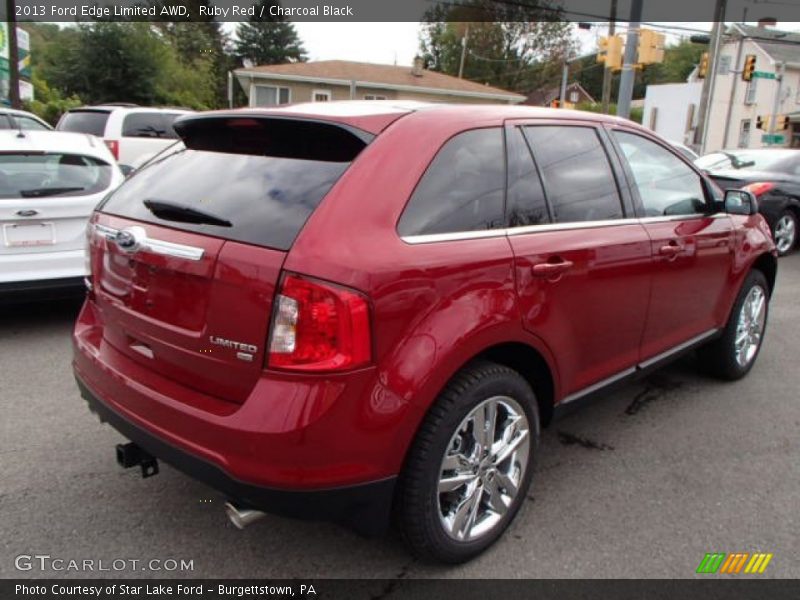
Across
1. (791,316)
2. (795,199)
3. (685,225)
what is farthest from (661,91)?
(685,225)

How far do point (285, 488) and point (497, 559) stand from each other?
1.01 metres

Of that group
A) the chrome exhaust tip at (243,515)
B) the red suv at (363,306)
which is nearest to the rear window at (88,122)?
the red suv at (363,306)

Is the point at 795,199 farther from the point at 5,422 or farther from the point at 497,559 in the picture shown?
the point at 5,422

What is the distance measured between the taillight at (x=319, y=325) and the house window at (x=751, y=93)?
4491 centimetres

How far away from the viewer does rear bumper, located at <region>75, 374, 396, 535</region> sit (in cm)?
209

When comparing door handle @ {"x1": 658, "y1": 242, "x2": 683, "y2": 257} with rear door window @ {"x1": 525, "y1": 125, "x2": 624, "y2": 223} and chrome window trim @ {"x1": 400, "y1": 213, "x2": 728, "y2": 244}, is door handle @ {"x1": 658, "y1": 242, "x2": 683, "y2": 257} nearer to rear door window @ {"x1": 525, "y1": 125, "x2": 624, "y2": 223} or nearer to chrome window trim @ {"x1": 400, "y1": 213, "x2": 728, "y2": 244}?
chrome window trim @ {"x1": 400, "y1": 213, "x2": 728, "y2": 244}

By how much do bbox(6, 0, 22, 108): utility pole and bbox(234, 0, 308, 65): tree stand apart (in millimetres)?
49861

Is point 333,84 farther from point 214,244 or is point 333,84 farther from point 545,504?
point 214,244

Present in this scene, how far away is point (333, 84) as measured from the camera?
3008cm

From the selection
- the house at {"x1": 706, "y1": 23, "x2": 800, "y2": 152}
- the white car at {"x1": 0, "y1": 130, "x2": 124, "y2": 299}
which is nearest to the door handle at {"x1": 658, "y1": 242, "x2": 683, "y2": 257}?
the white car at {"x1": 0, "y1": 130, "x2": 124, "y2": 299}

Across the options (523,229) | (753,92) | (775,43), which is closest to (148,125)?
(523,229)

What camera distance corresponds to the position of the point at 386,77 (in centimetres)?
3075

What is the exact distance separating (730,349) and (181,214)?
3.59m

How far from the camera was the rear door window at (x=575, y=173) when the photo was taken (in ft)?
9.41
